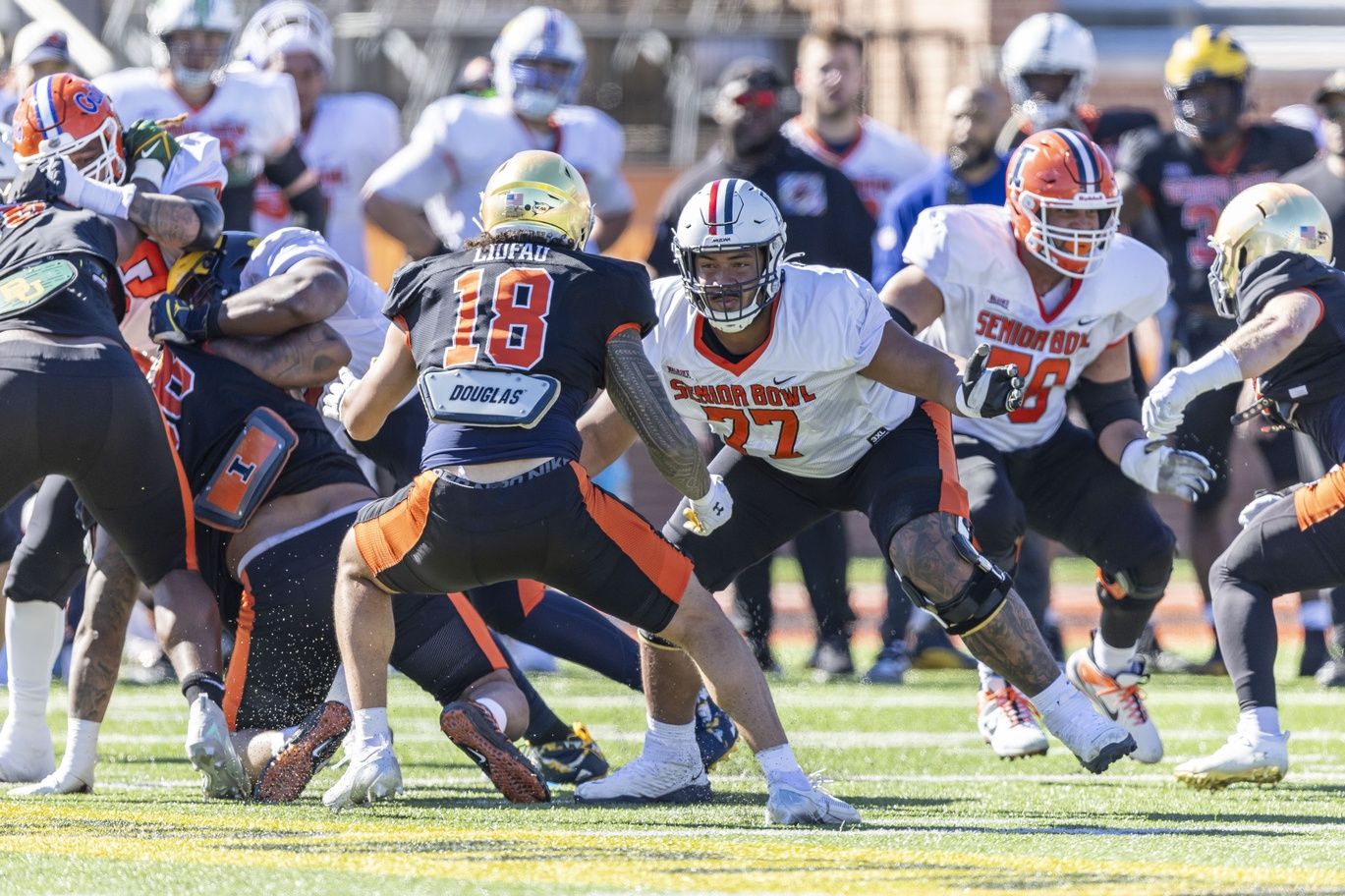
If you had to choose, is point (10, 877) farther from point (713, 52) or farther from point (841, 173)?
point (713, 52)

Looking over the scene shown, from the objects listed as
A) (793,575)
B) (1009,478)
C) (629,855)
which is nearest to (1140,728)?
(1009,478)

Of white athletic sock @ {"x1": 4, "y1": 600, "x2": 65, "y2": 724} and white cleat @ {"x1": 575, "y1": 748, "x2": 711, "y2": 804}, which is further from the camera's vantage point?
white athletic sock @ {"x1": 4, "y1": 600, "x2": 65, "y2": 724}

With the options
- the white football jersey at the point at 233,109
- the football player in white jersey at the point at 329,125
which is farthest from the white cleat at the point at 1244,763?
the football player in white jersey at the point at 329,125

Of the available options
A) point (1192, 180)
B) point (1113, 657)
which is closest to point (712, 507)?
point (1113, 657)

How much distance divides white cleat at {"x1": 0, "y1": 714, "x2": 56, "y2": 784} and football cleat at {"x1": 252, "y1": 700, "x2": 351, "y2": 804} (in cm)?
78

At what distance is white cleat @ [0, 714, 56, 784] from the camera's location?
527 centimetres

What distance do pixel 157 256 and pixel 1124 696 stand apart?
112 inches

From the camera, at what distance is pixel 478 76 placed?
9.08 meters

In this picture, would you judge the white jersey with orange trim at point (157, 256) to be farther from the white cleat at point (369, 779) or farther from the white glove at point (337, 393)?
the white cleat at point (369, 779)

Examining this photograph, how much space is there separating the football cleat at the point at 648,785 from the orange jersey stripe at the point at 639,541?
67 cm

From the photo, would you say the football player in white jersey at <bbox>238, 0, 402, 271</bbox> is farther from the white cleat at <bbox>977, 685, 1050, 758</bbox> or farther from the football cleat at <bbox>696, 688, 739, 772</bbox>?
the white cleat at <bbox>977, 685, 1050, 758</bbox>

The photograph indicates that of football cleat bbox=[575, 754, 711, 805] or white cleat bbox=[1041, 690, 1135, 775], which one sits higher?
white cleat bbox=[1041, 690, 1135, 775]

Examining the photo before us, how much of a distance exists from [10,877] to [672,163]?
413 inches

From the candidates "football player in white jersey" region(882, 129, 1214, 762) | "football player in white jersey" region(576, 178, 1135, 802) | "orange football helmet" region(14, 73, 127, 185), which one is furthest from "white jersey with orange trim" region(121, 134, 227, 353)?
"football player in white jersey" region(882, 129, 1214, 762)
